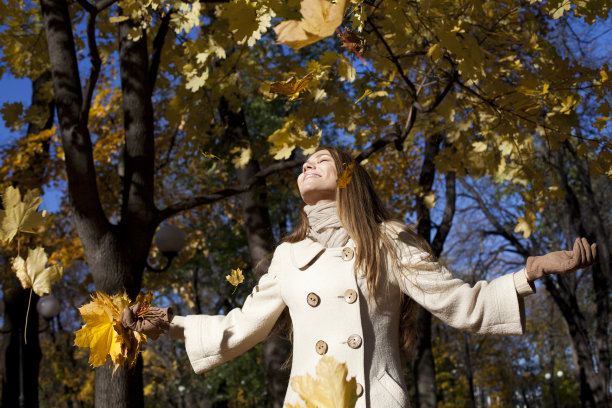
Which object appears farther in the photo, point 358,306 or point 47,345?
point 47,345

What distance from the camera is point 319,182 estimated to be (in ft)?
9.08

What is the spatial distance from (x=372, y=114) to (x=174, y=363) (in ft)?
56.5

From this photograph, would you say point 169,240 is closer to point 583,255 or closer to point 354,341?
point 354,341

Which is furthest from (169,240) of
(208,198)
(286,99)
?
(286,99)

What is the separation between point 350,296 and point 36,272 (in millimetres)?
1181

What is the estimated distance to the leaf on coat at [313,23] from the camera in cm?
163

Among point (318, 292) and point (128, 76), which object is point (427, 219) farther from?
point (318, 292)

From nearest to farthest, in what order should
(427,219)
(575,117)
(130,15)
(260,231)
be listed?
(575,117) → (130,15) → (260,231) → (427,219)

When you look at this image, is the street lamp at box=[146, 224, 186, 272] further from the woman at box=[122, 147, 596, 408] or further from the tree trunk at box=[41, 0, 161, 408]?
the woman at box=[122, 147, 596, 408]

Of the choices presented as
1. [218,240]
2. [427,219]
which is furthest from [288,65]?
[218,240]

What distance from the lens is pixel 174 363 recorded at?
2028 centimetres

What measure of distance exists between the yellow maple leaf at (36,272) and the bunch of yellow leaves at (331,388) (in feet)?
3.64

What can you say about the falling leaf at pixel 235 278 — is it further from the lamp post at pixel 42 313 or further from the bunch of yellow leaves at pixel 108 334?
the lamp post at pixel 42 313

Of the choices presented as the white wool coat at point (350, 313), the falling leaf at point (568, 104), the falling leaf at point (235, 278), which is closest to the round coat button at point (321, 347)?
the white wool coat at point (350, 313)
